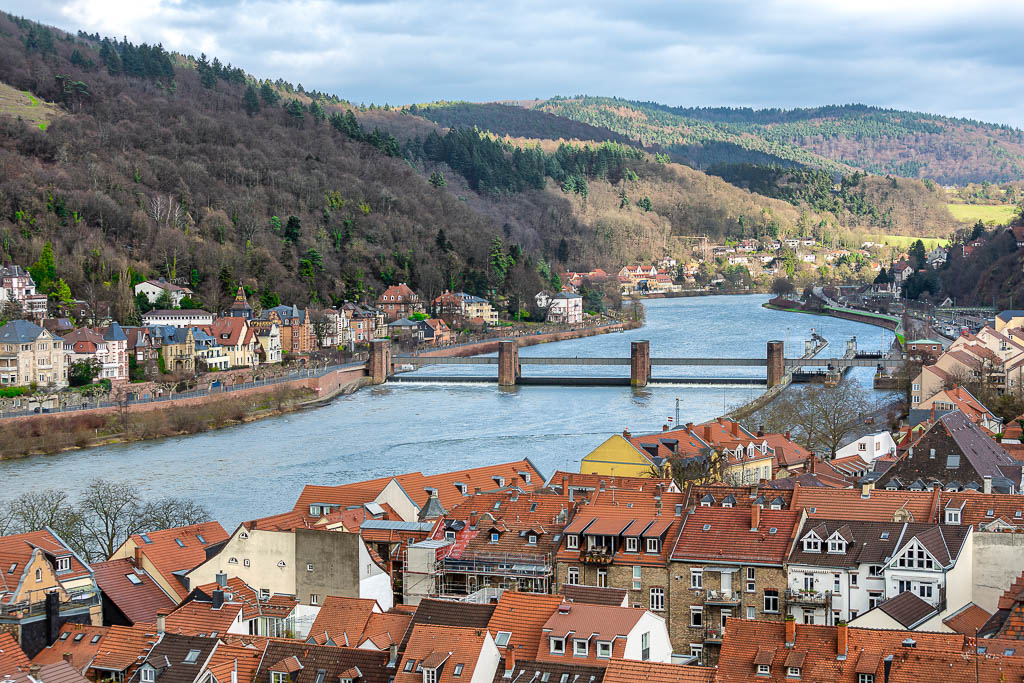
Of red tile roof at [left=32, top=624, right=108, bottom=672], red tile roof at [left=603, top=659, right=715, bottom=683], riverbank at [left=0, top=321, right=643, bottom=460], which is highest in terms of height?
red tile roof at [left=603, top=659, right=715, bottom=683]

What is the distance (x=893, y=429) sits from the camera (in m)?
36.0

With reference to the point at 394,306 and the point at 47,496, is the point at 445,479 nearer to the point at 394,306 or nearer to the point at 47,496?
the point at 47,496

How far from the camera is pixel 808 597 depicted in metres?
17.2

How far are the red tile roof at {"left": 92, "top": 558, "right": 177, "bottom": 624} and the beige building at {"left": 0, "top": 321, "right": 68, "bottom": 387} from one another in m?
30.1

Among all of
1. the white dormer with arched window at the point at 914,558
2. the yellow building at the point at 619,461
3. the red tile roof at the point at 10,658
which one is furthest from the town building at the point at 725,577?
the yellow building at the point at 619,461

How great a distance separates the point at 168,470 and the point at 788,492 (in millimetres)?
20281

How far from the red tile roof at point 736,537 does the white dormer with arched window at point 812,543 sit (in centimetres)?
23

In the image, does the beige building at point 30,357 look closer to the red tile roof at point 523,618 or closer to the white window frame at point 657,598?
the white window frame at point 657,598

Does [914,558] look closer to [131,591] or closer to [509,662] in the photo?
[509,662]

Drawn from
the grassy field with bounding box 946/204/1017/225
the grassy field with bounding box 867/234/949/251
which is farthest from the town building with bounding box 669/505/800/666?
the grassy field with bounding box 946/204/1017/225

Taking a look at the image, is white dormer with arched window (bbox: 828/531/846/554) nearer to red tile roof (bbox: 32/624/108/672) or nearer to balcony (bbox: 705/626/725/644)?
balcony (bbox: 705/626/725/644)

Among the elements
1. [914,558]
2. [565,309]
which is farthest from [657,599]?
[565,309]

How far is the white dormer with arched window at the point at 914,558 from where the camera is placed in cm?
1644

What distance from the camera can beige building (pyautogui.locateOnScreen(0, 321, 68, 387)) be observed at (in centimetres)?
4759
